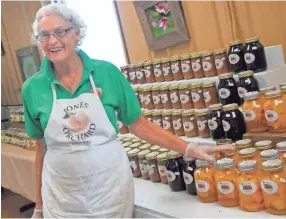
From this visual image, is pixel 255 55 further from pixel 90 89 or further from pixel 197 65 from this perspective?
pixel 90 89

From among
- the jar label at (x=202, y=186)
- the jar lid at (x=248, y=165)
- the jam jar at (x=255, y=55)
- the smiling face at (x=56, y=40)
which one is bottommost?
the jar label at (x=202, y=186)

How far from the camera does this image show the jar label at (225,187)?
155cm

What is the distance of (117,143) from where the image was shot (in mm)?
1667

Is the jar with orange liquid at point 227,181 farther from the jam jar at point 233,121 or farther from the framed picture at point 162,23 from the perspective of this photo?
the framed picture at point 162,23

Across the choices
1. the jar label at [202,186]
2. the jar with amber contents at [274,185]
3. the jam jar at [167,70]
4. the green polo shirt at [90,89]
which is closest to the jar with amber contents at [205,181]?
the jar label at [202,186]

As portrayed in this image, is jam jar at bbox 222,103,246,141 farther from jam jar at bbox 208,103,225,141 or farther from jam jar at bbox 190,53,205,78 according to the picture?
jam jar at bbox 190,53,205,78

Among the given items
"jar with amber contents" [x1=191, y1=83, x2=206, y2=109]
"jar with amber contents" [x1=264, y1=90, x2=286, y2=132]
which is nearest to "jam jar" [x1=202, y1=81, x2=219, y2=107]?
"jar with amber contents" [x1=191, y1=83, x2=206, y2=109]

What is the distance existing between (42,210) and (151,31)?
1.62 metres

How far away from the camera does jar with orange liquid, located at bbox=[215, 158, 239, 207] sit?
1.54 meters

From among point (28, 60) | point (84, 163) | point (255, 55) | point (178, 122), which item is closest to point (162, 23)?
point (178, 122)

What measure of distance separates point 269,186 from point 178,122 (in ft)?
2.95

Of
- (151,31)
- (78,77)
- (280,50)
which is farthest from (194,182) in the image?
(151,31)

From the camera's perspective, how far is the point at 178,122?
224 cm

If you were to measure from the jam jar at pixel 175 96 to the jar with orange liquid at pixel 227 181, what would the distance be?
0.76 meters
